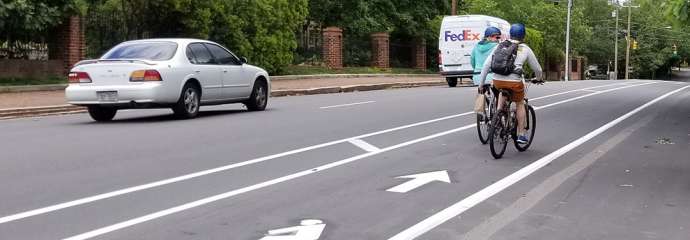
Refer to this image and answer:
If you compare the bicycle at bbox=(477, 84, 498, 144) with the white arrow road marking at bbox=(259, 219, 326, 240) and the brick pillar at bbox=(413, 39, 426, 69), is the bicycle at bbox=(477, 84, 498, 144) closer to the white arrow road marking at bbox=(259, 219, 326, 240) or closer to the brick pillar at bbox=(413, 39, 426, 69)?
the white arrow road marking at bbox=(259, 219, 326, 240)

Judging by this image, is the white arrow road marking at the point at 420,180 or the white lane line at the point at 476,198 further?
the white arrow road marking at the point at 420,180

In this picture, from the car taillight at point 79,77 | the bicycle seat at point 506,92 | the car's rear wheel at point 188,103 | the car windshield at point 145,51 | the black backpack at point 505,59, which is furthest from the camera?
the car windshield at point 145,51

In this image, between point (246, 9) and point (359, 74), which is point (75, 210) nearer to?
point (246, 9)

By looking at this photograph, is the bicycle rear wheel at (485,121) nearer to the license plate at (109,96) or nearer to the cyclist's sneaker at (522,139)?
the cyclist's sneaker at (522,139)

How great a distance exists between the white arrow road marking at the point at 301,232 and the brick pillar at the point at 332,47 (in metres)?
29.6

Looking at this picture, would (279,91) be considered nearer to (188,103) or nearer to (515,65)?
(188,103)

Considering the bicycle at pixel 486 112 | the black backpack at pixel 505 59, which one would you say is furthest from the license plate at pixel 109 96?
the black backpack at pixel 505 59

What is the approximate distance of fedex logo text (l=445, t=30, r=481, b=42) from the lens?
31.3 metres

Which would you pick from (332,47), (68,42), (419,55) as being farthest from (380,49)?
(68,42)

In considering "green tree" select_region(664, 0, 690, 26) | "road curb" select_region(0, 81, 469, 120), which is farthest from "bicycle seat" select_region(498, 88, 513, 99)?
"road curb" select_region(0, 81, 469, 120)

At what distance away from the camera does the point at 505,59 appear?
967cm

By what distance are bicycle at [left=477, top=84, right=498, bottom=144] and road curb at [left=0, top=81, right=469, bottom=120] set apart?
Result: 9.30 metres

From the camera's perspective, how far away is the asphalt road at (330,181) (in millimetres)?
Answer: 6082

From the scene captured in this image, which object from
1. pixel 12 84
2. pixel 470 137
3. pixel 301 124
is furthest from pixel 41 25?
pixel 470 137
